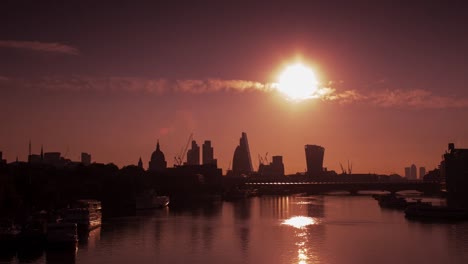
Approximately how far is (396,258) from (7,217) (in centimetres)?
5421

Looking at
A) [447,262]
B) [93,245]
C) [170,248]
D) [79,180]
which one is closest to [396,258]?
[447,262]

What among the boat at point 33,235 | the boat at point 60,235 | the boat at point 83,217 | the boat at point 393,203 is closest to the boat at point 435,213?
the boat at point 393,203

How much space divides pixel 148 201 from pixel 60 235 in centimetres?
8318

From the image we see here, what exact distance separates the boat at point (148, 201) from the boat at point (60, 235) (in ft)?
254

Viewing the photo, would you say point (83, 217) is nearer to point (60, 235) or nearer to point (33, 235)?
point (33, 235)

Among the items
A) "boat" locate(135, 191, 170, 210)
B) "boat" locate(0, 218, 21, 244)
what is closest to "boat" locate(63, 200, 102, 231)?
"boat" locate(0, 218, 21, 244)

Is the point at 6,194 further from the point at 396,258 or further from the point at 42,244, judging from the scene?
the point at 396,258

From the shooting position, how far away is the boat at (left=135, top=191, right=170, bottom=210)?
506ft

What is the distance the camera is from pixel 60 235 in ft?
244

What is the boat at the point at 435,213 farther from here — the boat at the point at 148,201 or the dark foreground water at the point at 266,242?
the boat at the point at 148,201

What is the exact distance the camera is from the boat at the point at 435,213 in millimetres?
124125

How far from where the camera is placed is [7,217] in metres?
86.6

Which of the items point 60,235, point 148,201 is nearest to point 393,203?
point 148,201

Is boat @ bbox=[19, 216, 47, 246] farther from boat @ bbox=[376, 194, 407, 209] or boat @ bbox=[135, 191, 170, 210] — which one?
boat @ bbox=[376, 194, 407, 209]
